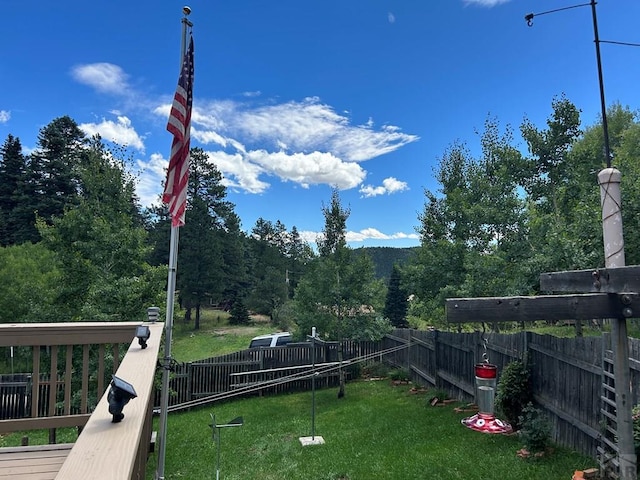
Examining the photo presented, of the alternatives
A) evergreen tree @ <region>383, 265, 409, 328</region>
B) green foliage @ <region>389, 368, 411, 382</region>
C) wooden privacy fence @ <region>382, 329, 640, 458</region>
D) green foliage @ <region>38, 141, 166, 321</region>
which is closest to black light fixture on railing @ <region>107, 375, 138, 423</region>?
wooden privacy fence @ <region>382, 329, 640, 458</region>

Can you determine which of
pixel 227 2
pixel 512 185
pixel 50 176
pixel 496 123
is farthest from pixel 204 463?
pixel 50 176

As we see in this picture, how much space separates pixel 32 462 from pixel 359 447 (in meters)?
5.32

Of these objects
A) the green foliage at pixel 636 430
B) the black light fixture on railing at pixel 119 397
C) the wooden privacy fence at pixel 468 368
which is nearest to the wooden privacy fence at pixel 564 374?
the wooden privacy fence at pixel 468 368

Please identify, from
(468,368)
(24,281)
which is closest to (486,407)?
(468,368)

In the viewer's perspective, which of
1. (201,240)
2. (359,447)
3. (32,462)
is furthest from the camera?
(201,240)

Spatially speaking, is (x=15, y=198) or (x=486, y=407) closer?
(x=486, y=407)

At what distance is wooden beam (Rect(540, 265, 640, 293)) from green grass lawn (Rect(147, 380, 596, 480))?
10.2 ft

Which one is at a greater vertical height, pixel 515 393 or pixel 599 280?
pixel 599 280

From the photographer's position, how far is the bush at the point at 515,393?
5.84m

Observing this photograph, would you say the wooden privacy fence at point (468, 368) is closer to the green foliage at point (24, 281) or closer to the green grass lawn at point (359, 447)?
the green grass lawn at point (359, 447)

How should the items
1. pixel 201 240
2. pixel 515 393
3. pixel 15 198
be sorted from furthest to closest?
pixel 201 240 → pixel 15 198 → pixel 515 393

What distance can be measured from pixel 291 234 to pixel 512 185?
116ft

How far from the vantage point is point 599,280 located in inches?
90.5

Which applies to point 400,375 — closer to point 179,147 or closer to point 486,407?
point 486,407
